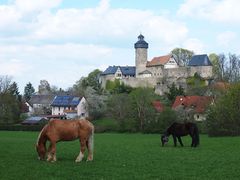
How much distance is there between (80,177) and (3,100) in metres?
86.0

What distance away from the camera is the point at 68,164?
60.7 feet

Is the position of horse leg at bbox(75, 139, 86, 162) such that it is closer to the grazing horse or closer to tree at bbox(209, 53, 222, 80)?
the grazing horse

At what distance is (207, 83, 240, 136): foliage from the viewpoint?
177 feet

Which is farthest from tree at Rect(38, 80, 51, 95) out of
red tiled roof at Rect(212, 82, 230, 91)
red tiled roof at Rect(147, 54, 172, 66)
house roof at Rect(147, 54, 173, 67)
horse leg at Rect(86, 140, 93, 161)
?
horse leg at Rect(86, 140, 93, 161)

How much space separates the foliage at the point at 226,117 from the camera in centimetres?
5396

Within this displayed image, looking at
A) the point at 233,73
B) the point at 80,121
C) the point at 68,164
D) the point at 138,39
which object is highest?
the point at 138,39

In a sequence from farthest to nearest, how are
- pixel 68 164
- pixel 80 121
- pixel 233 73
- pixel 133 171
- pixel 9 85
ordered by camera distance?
pixel 9 85
pixel 233 73
pixel 80 121
pixel 68 164
pixel 133 171

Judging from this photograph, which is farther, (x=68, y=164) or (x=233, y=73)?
(x=233, y=73)

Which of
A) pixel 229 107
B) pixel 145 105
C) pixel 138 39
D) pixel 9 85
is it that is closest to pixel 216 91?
pixel 145 105

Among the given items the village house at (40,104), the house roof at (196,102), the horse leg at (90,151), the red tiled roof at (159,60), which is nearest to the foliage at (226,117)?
the house roof at (196,102)

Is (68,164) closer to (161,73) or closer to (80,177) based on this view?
(80,177)

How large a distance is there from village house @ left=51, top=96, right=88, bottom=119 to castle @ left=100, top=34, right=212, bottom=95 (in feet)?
67.6

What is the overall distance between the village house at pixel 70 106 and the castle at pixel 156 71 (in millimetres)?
20592

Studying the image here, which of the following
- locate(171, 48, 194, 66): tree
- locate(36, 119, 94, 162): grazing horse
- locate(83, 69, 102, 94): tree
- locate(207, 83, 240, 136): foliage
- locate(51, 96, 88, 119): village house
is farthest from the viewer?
locate(171, 48, 194, 66): tree
